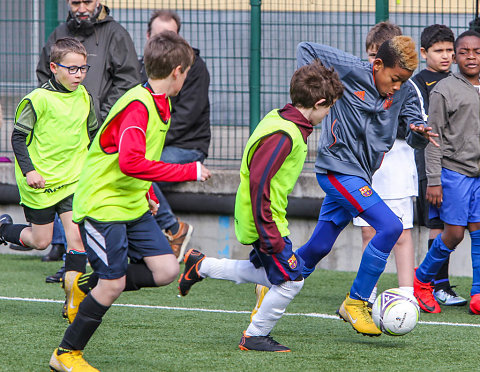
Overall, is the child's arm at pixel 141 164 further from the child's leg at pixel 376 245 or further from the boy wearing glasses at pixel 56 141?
the boy wearing glasses at pixel 56 141

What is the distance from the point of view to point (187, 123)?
28.2 ft

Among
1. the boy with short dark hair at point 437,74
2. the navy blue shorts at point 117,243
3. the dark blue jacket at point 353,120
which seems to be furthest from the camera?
the boy with short dark hair at point 437,74

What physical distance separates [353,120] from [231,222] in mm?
3075

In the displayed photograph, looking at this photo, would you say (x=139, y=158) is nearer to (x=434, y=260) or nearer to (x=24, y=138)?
(x=24, y=138)

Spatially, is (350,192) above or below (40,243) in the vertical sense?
above

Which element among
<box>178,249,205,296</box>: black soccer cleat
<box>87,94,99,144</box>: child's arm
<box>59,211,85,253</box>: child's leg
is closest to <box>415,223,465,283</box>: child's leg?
<box>178,249,205,296</box>: black soccer cleat

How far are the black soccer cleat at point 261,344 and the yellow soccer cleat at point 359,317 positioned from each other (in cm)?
60

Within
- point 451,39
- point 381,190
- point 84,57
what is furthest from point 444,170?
point 84,57

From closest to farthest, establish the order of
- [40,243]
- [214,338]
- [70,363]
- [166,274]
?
[70,363] < [166,274] < [214,338] < [40,243]

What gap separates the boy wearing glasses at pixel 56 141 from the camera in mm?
6254

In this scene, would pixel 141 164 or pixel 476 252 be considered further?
pixel 476 252

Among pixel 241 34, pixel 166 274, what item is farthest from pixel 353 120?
pixel 241 34

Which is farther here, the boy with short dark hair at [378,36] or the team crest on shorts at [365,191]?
the boy with short dark hair at [378,36]

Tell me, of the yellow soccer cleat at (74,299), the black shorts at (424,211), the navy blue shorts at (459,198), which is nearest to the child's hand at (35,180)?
the yellow soccer cleat at (74,299)
